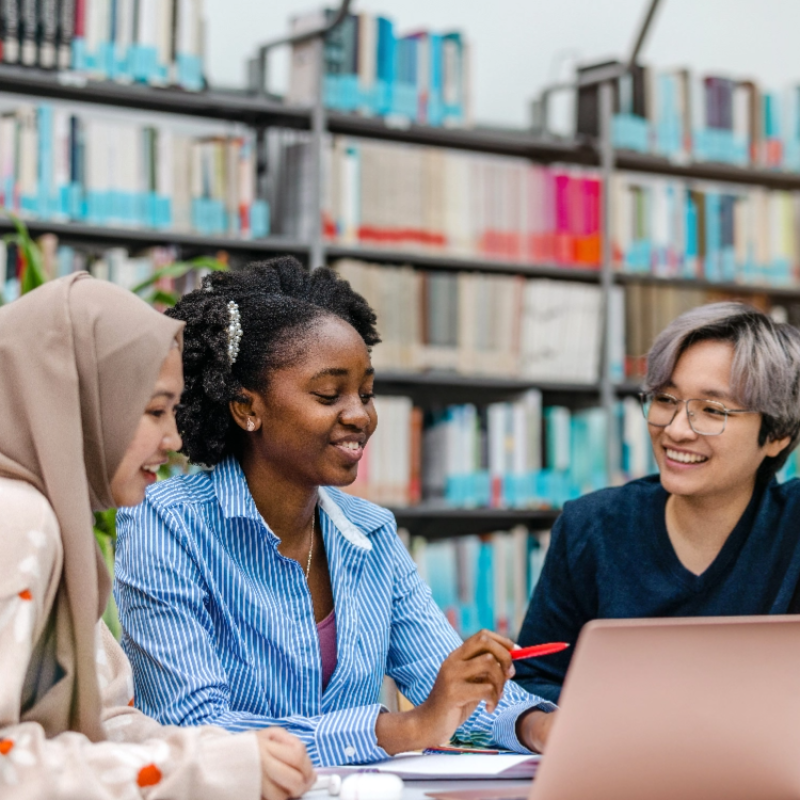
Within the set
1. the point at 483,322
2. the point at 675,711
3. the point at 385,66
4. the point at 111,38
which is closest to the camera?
the point at 675,711

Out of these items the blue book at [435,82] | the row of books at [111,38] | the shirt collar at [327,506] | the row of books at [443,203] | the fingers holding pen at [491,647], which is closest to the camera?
the fingers holding pen at [491,647]

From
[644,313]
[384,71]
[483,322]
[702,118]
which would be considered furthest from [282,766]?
[702,118]

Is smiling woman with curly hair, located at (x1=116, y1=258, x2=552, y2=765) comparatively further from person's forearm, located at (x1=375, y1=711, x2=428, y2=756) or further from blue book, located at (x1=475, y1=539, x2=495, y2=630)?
blue book, located at (x1=475, y1=539, x2=495, y2=630)

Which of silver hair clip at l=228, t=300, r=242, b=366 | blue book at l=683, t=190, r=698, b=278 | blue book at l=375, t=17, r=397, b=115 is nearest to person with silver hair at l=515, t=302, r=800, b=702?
silver hair clip at l=228, t=300, r=242, b=366

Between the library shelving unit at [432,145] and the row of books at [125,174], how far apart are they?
52 mm

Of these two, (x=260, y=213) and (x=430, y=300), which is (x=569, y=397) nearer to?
(x=430, y=300)

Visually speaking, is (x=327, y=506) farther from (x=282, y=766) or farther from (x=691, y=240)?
(x=691, y=240)

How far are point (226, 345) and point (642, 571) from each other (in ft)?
2.24

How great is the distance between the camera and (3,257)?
3.10m

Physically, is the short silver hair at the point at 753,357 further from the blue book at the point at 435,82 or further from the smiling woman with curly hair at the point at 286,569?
the blue book at the point at 435,82

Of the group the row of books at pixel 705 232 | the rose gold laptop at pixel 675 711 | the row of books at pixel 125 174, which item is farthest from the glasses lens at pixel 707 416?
the row of books at pixel 705 232

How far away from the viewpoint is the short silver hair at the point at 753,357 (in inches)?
68.0

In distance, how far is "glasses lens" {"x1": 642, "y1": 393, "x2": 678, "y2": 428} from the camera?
1.76m

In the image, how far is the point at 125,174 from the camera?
3246 mm
